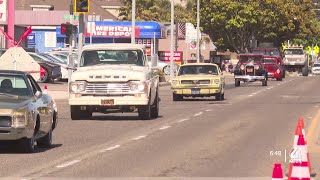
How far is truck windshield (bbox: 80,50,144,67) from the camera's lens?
2716cm

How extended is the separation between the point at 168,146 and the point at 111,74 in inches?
279

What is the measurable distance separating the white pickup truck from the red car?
142 ft

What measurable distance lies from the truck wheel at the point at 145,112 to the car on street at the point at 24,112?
750cm

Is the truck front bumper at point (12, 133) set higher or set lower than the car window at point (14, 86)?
lower

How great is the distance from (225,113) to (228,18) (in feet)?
232

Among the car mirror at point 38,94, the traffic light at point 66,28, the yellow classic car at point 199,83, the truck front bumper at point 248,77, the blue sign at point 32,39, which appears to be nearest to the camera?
the car mirror at point 38,94

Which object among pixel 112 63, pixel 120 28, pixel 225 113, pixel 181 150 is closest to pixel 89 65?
pixel 112 63

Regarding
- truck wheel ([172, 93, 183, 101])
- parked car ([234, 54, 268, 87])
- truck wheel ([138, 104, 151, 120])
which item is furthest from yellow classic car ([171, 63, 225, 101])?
parked car ([234, 54, 268, 87])

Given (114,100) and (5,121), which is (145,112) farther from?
(5,121)

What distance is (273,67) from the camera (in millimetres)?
71375

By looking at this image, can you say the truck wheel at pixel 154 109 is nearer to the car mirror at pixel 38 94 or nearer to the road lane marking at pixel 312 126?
the road lane marking at pixel 312 126

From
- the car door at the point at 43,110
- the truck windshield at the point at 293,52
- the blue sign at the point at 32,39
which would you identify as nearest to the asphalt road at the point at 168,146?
the car door at the point at 43,110

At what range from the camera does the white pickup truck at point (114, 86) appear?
25984 millimetres

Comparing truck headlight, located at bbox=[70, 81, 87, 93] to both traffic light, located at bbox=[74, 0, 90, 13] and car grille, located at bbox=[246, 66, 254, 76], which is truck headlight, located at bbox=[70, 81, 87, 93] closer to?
traffic light, located at bbox=[74, 0, 90, 13]
